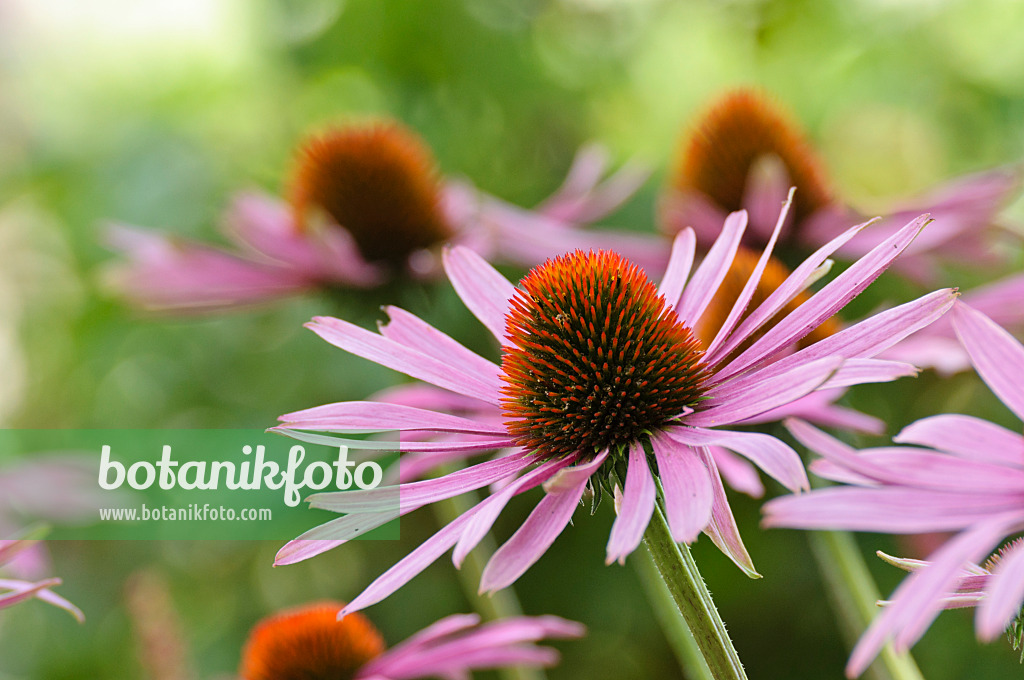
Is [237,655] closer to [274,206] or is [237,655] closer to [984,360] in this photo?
[274,206]

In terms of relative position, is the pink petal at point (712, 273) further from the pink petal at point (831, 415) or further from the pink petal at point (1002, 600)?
the pink petal at point (1002, 600)

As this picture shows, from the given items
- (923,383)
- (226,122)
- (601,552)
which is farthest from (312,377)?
(923,383)

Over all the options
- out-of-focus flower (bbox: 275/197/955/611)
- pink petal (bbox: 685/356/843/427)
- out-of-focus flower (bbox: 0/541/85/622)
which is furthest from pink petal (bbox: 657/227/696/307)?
out-of-focus flower (bbox: 0/541/85/622)

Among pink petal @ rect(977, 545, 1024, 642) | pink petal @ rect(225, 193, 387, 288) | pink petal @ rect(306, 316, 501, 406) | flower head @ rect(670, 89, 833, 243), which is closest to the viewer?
pink petal @ rect(977, 545, 1024, 642)

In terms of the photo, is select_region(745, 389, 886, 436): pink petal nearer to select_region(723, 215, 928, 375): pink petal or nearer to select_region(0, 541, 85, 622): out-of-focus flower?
select_region(723, 215, 928, 375): pink petal

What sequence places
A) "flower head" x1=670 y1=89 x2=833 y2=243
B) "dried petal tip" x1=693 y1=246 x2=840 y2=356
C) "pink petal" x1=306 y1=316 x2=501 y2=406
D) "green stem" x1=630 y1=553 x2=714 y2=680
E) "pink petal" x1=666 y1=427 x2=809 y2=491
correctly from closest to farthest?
"pink petal" x1=666 y1=427 x2=809 y2=491 → "pink petal" x1=306 y1=316 x2=501 y2=406 → "green stem" x1=630 y1=553 x2=714 y2=680 → "dried petal tip" x1=693 y1=246 x2=840 y2=356 → "flower head" x1=670 y1=89 x2=833 y2=243

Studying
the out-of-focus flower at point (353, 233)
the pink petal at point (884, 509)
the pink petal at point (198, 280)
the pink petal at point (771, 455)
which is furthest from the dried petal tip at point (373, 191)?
the pink petal at point (884, 509)
